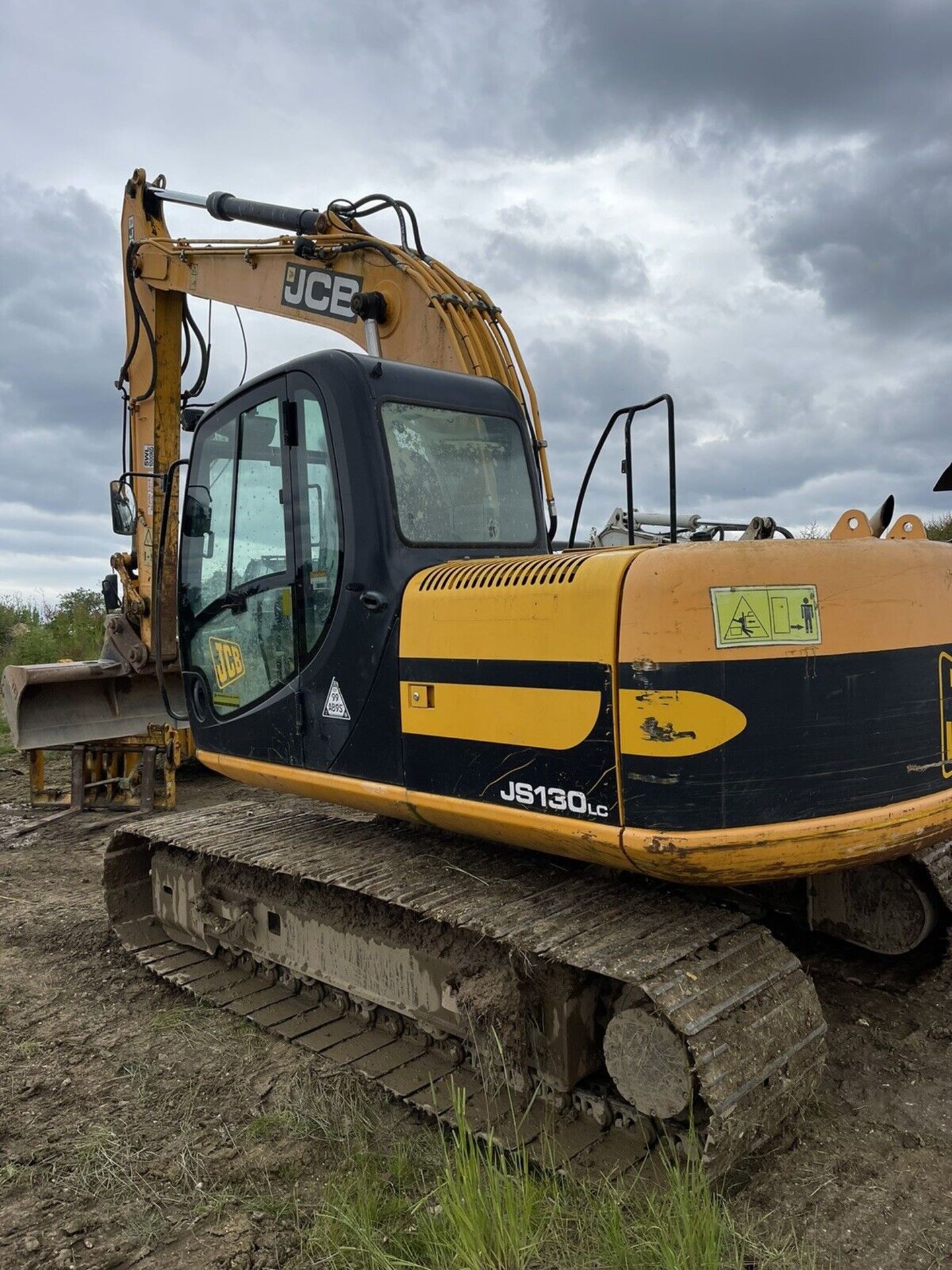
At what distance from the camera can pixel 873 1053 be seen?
3553mm

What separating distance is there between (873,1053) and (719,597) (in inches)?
78.0

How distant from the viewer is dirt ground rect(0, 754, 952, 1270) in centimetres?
270

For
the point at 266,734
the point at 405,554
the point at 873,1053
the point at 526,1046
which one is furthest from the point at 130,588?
the point at 873,1053

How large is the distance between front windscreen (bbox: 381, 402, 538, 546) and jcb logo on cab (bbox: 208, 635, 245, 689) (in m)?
1.15

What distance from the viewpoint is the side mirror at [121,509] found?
5.77 meters

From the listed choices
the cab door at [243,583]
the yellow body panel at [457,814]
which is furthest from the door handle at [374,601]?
the yellow body panel at [457,814]

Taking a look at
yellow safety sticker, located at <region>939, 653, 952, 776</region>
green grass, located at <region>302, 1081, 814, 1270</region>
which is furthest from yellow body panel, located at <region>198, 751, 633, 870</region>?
yellow safety sticker, located at <region>939, 653, 952, 776</region>

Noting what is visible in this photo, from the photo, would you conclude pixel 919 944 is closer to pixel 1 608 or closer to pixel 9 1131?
pixel 9 1131

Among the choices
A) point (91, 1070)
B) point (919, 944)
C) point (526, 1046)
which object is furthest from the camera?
point (919, 944)

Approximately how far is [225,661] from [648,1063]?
256cm

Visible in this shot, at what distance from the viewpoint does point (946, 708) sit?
117 inches

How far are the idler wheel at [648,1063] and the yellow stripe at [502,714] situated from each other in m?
0.80

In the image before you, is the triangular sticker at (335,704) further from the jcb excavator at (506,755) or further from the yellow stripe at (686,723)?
the yellow stripe at (686,723)

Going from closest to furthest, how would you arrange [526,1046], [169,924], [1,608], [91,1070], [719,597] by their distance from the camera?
[719,597] < [526,1046] < [91,1070] < [169,924] < [1,608]
